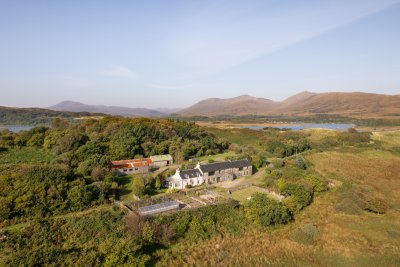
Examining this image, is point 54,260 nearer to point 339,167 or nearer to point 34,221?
point 34,221

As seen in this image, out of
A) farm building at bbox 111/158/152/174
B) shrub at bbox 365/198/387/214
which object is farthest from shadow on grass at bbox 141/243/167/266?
shrub at bbox 365/198/387/214

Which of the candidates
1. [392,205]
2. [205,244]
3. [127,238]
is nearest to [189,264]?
[205,244]

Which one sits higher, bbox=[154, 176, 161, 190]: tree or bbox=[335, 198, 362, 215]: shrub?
bbox=[154, 176, 161, 190]: tree

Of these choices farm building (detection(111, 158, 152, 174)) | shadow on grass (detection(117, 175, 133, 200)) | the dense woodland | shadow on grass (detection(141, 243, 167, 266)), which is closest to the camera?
the dense woodland

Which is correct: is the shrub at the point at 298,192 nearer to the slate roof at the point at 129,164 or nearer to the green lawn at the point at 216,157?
the green lawn at the point at 216,157

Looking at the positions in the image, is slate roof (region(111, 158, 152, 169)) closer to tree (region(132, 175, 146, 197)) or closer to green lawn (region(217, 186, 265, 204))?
tree (region(132, 175, 146, 197))

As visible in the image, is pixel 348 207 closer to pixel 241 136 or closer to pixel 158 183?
pixel 158 183
